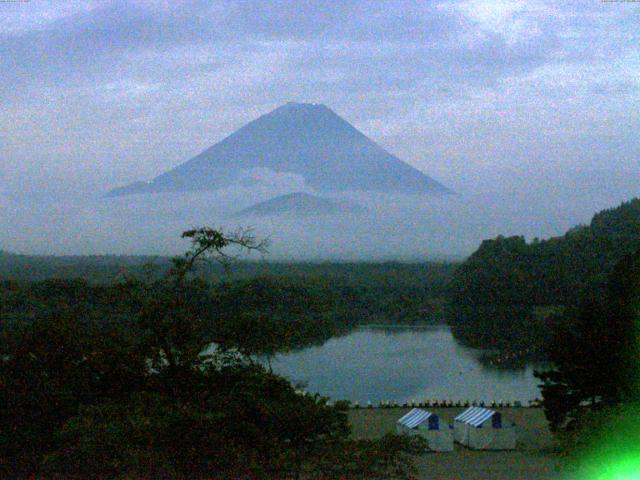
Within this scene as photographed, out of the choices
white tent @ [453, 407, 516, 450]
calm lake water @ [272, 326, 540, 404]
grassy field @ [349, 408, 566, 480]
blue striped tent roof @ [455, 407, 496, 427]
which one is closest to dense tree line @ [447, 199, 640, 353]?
calm lake water @ [272, 326, 540, 404]

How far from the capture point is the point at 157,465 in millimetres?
5582

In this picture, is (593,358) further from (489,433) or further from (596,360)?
(489,433)

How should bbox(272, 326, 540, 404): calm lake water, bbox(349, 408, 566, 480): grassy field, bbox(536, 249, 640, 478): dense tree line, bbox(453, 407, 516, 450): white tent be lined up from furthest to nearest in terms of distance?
bbox(272, 326, 540, 404): calm lake water
bbox(453, 407, 516, 450): white tent
bbox(536, 249, 640, 478): dense tree line
bbox(349, 408, 566, 480): grassy field

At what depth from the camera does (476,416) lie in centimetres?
1194

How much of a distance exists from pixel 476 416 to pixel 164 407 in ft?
22.9

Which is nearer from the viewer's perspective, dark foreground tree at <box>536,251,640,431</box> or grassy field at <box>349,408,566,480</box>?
grassy field at <box>349,408,566,480</box>

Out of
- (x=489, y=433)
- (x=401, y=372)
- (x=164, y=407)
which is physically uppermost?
(x=164, y=407)

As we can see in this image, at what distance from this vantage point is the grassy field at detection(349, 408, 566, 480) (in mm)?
8898

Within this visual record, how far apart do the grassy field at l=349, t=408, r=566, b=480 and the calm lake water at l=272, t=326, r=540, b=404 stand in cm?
221

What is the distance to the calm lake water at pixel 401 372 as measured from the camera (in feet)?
60.6

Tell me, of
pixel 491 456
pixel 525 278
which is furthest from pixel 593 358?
pixel 525 278

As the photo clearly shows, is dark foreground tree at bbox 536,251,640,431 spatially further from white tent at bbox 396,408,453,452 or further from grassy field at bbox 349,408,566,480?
white tent at bbox 396,408,453,452

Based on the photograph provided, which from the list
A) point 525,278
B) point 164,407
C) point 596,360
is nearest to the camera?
point 164,407

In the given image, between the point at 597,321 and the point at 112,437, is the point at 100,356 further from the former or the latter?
the point at 597,321
